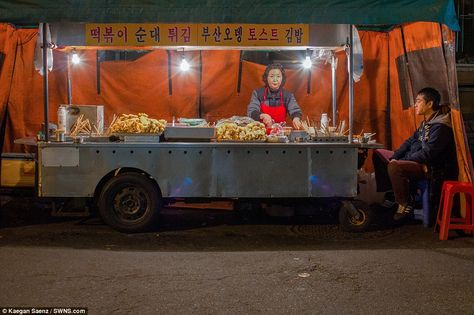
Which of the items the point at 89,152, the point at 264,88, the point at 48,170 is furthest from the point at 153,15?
the point at 264,88

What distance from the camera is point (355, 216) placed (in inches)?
292

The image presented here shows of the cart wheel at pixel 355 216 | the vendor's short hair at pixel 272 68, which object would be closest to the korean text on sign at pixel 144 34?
the vendor's short hair at pixel 272 68

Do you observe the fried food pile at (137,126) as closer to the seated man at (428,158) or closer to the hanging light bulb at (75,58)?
the hanging light bulb at (75,58)

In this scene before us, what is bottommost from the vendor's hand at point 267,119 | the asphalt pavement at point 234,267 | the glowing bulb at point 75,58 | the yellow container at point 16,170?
the asphalt pavement at point 234,267

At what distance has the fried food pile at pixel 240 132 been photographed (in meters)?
7.32

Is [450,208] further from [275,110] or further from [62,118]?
[62,118]

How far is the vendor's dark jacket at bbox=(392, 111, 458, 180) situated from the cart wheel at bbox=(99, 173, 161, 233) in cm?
338

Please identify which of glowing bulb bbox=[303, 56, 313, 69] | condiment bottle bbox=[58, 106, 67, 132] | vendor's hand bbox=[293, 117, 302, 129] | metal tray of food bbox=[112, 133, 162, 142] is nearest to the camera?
metal tray of food bbox=[112, 133, 162, 142]

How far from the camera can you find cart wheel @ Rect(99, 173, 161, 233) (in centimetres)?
725

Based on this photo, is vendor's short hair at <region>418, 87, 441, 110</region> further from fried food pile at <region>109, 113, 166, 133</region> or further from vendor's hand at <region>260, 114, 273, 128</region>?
fried food pile at <region>109, 113, 166, 133</region>

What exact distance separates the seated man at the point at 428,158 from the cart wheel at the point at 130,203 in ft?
10.1

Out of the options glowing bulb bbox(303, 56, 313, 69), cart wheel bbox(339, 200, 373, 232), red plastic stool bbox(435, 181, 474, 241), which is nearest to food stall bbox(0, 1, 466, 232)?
cart wheel bbox(339, 200, 373, 232)

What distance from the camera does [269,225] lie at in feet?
26.0

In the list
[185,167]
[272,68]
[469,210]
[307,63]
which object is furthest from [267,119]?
[469,210]
